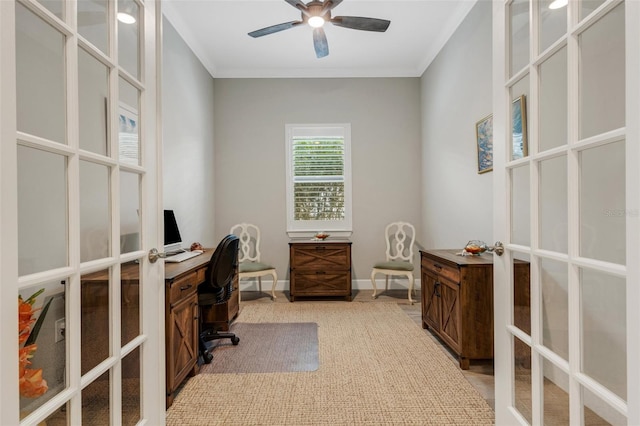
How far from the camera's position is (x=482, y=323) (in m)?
2.59

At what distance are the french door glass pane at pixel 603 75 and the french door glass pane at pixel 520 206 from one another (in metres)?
0.36

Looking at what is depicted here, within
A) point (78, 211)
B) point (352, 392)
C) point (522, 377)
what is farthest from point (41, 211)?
point (352, 392)

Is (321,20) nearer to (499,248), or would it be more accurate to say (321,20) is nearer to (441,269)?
(441,269)

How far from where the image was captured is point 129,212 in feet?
4.72

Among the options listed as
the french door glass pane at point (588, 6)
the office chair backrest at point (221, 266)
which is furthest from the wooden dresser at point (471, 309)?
the french door glass pane at point (588, 6)

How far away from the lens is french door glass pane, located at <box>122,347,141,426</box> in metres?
1.40

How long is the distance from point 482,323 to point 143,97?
2.52 meters

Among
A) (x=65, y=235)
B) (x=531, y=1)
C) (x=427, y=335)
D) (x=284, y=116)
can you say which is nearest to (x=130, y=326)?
(x=65, y=235)

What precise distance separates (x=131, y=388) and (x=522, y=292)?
1609 millimetres

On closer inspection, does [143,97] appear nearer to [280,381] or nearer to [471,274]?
[280,381]

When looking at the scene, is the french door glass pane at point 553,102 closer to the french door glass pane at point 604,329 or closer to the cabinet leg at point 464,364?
the french door glass pane at point 604,329

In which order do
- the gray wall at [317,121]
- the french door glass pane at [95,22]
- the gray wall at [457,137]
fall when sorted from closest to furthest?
1. the french door glass pane at [95,22]
2. the gray wall at [457,137]
3. the gray wall at [317,121]

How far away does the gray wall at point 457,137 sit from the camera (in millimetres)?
3218

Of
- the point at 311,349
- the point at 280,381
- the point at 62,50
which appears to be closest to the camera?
the point at 62,50
